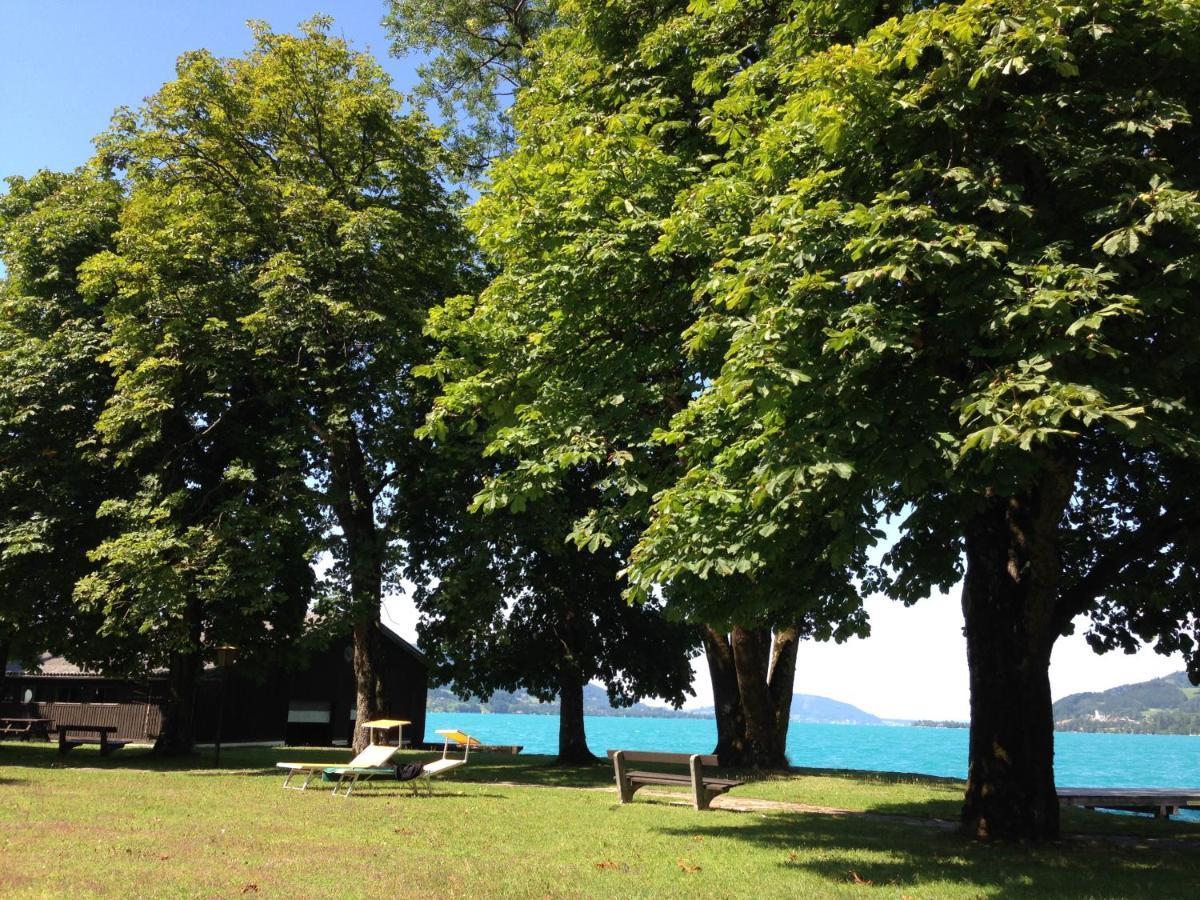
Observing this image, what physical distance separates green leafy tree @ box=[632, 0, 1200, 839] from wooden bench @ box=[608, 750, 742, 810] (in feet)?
14.9

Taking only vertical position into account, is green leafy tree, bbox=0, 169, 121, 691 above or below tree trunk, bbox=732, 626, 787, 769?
above

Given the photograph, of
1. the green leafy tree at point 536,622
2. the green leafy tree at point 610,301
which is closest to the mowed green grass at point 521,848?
the green leafy tree at point 610,301

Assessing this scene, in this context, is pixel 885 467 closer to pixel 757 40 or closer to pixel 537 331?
pixel 537 331

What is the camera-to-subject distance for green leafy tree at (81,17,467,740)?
20609 millimetres

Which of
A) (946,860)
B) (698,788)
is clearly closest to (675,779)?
(698,788)

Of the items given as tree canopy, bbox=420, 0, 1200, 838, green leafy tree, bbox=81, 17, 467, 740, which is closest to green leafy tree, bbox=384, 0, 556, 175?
green leafy tree, bbox=81, 17, 467, 740

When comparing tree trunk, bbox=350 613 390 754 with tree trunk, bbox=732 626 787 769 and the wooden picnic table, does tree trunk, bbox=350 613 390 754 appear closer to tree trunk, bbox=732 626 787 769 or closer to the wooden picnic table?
tree trunk, bbox=732 626 787 769

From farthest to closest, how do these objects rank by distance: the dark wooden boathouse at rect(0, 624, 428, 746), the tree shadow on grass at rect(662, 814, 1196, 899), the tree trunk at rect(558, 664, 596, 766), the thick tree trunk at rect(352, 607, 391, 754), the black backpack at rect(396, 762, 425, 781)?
the dark wooden boathouse at rect(0, 624, 428, 746) → the tree trunk at rect(558, 664, 596, 766) → the thick tree trunk at rect(352, 607, 391, 754) → the black backpack at rect(396, 762, 425, 781) → the tree shadow on grass at rect(662, 814, 1196, 899)

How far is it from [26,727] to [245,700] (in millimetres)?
7344

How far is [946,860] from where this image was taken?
9.61m

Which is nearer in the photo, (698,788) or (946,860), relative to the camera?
(946,860)

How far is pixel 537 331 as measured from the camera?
42.4ft

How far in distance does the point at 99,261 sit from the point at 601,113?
13.4m

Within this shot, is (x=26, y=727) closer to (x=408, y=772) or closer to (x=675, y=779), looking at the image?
(x=408, y=772)
